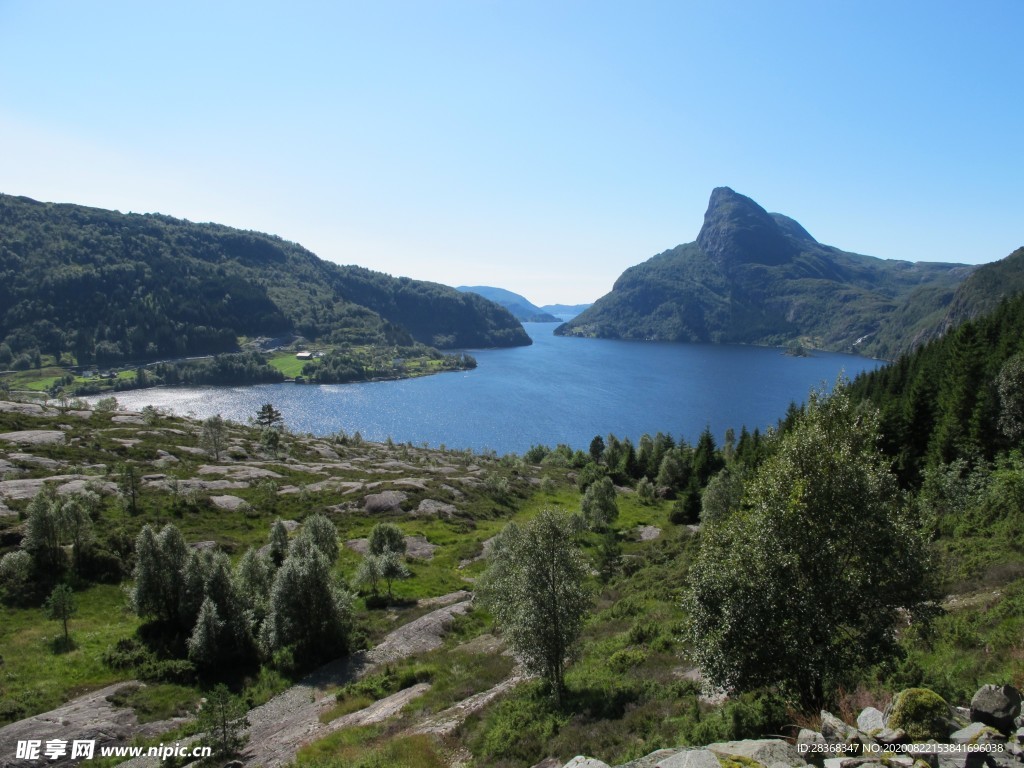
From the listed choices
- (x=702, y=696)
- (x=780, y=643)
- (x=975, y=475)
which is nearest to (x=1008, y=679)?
(x=780, y=643)

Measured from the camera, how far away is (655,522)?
305 feet

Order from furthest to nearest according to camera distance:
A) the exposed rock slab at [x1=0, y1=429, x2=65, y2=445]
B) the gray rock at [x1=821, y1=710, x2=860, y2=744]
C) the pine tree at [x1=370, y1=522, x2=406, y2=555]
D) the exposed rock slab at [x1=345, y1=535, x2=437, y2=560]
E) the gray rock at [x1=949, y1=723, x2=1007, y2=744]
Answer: the exposed rock slab at [x1=0, y1=429, x2=65, y2=445] < the exposed rock slab at [x1=345, y1=535, x2=437, y2=560] < the pine tree at [x1=370, y1=522, x2=406, y2=555] < the gray rock at [x1=821, y1=710, x2=860, y2=744] < the gray rock at [x1=949, y1=723, x2=1007, y2=744]

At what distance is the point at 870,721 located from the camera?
1354 centimetres

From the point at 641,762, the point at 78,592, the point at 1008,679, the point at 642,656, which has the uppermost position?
the point at 1008,679

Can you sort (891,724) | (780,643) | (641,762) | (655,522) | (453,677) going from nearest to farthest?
(891,724) → (641,762) → (780,643) → (453,677) → (655,522)

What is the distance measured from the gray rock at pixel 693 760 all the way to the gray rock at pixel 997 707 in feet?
19.4

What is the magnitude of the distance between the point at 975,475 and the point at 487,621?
4551cm

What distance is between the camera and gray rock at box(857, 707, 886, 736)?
13.0 meters

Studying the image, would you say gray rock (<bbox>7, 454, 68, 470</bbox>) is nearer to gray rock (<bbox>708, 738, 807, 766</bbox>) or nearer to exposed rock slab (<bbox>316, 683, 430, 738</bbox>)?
exposed rock slab (<bbox>316, 683, 430, 738</bbox>)

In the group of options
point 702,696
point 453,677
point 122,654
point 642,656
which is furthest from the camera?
point 122,654

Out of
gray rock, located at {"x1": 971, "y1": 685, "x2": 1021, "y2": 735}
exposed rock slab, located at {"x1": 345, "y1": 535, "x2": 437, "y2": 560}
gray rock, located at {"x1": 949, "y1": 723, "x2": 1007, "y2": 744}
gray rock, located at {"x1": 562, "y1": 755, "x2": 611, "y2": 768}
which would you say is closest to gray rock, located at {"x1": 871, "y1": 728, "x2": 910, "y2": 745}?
gray rock, located at {"x1": 949, "y1": 723, "x2": 1007, "y2": 744}

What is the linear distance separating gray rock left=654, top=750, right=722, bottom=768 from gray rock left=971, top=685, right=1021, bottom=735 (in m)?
5.91

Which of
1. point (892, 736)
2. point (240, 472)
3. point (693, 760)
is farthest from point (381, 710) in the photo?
point (240, 472)

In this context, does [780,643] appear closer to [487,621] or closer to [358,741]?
[358,741]
